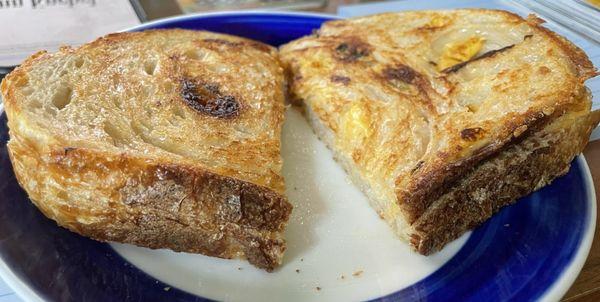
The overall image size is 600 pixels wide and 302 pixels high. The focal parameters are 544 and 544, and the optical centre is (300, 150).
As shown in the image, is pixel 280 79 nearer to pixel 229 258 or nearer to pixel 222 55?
pixel 222 55

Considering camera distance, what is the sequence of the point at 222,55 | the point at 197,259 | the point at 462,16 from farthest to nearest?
the point at 462,16, the point at 222,55, the point at 197,259

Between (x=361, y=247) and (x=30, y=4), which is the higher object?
(x=30, y=4)

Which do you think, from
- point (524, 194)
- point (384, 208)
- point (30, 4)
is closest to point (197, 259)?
point (384, 208)

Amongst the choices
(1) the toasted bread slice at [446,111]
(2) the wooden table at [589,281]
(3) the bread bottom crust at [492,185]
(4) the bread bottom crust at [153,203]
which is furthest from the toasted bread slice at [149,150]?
(2) the wooden table at [589,281]

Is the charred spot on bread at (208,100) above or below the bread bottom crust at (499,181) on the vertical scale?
above

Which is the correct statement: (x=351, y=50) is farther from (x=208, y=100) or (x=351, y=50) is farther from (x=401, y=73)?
(x=208, y=100)

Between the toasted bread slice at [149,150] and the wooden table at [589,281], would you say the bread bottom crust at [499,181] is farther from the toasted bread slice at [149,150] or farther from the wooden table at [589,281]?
the toasted bread slice at [149,150]

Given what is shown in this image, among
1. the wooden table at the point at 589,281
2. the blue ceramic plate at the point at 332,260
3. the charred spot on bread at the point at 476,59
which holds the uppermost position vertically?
the charred spot on bread at the point at 476,59
